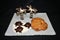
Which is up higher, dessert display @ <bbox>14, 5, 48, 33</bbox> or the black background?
dessert display @ <bbox>14, 5, 48, 33</bbox>

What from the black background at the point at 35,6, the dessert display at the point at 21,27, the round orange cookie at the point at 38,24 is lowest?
the black background at the point at 35,6

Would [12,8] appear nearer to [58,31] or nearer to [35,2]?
[35,2]

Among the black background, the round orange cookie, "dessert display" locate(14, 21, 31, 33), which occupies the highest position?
the round orange cookie

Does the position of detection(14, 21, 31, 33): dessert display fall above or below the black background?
above

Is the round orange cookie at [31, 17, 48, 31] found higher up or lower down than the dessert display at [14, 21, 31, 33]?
higher up

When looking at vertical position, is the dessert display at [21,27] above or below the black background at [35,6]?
above

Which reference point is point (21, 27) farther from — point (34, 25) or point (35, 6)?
point (35, 6)

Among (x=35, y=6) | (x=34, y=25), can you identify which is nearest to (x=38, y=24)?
(x=34, y=25)

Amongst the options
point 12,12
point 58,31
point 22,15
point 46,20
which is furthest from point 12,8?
point 58,31
